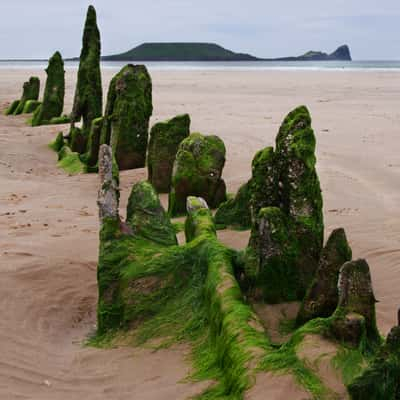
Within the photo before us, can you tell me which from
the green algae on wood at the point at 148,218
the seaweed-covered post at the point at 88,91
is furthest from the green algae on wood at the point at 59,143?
the green algae on wood at the point at 148,218

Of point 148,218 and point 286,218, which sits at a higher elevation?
point 286,218

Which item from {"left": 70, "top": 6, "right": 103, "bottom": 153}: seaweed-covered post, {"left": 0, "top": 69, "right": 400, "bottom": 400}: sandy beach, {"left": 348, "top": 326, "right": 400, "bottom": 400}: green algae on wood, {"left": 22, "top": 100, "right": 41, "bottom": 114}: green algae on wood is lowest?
{"left": 0, "top": 69, "right": 400, "bottom": 400}: sandy beach

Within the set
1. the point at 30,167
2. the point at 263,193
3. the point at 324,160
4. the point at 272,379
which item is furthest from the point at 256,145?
the point at 272,379

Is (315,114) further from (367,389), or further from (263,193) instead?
(367,389)

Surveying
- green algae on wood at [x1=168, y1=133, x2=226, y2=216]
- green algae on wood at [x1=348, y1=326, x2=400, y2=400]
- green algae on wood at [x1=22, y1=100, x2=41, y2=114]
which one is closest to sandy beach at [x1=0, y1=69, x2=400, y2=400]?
green algae on wood at [x1=348, y1=326, x2=400, y2=400]

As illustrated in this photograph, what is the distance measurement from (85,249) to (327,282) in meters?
3.73

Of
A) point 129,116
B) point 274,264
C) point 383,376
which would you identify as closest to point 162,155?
point 129,116

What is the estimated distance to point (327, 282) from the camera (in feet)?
15.2

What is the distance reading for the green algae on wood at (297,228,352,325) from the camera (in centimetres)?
460

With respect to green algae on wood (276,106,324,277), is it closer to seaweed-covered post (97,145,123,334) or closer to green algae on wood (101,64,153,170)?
seaweed-covered post (97,145,123,334)

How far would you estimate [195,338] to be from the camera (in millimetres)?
4973

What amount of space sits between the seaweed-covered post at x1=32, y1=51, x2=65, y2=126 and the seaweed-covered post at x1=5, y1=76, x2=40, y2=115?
186 inches

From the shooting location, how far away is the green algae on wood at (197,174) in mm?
9195

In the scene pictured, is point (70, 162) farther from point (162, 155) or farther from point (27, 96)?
point (27, 96)
